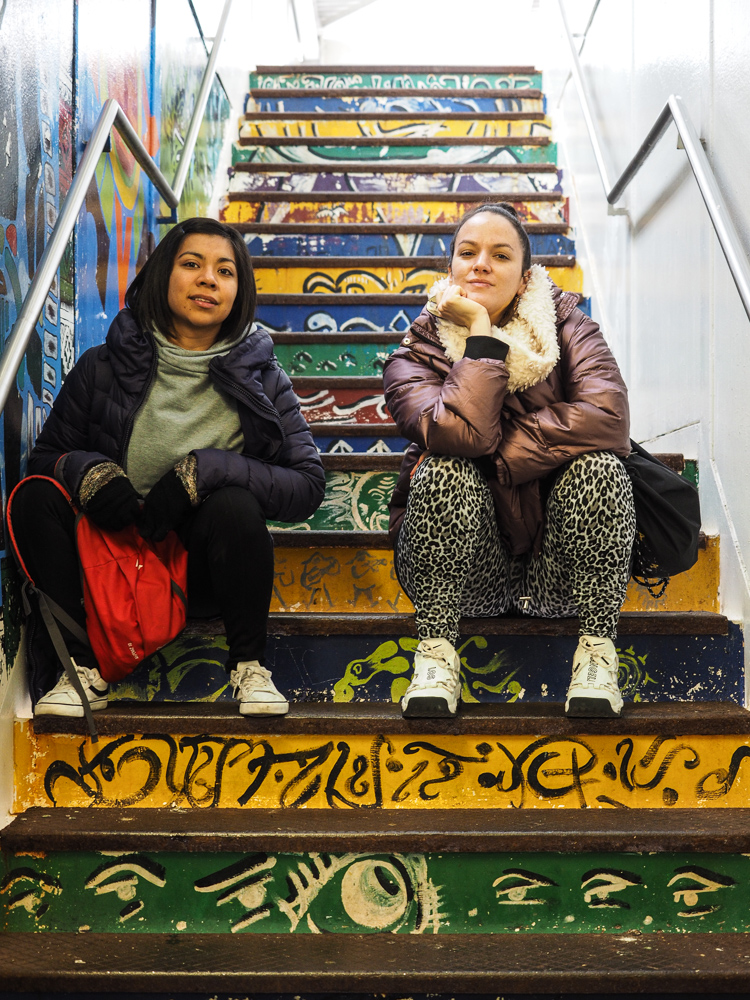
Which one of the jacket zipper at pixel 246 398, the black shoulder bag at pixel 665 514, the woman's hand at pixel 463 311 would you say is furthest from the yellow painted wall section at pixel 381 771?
the woman's hand at pixel 463 311

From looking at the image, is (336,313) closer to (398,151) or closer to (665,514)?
(398,151)

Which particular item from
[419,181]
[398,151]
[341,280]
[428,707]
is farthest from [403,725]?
[398,151]

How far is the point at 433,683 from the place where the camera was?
5.23 feet

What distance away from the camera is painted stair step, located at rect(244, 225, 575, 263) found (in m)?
3.27

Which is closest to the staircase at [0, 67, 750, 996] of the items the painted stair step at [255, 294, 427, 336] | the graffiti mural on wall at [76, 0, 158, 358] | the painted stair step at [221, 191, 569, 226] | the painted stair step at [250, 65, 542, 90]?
the graffiti mural on wall at [76, 0, 158, 358]

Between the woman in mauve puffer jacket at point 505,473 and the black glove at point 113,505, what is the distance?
0.49m

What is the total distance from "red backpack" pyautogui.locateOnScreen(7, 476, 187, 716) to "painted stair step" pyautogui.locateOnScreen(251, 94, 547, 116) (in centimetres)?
312

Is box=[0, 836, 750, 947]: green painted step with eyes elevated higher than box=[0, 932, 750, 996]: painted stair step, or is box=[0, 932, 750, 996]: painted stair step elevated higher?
box=[0, 836, 750, 947]: green painted step with eyes

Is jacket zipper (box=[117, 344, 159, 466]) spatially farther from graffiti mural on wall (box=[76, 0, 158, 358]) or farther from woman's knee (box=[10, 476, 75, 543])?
graffiti mural on wall (box=[76, 0, 158, 358])

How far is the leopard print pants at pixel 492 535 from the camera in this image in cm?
158

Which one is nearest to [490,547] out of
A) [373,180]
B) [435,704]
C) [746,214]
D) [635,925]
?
[435,704]

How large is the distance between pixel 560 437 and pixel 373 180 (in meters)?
2.42

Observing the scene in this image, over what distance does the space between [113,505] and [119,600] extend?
0.55ft

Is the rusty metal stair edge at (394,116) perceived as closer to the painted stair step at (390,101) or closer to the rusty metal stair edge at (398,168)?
the painted stair step at (390,101)
